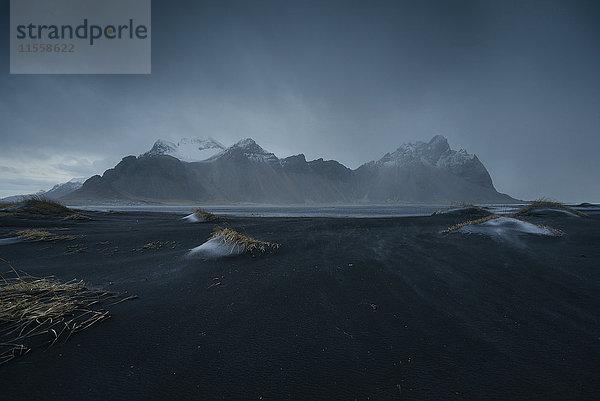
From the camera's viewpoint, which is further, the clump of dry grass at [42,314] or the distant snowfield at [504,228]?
the distant snowfield at [504,228]

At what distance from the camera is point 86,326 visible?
2.81 meters

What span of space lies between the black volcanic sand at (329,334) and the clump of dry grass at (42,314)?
0.22m

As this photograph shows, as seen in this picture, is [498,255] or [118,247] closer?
[498,255]

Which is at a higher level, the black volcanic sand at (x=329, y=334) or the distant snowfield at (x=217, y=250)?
the distant snowfield at (x=217, y=250)

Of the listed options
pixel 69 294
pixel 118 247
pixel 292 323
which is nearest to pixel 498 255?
pixel 292 323

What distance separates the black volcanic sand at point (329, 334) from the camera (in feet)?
6.48

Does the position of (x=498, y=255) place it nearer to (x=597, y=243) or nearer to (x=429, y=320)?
(x=597, y=243)

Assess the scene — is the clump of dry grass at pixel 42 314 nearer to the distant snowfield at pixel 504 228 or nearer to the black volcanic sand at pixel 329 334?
the black volcanic sand at pixel 329 334

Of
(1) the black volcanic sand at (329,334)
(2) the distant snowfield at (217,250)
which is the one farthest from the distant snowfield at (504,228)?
(2) the distant snowfield at (217,250)

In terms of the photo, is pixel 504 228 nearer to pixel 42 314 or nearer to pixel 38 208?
pixel 42 314

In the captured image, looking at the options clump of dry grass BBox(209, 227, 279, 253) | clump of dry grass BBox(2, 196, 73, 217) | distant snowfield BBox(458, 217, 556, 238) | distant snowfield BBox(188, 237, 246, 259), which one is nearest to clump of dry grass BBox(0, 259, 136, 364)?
distant snowfield BBox(188, 237, 246, 259)

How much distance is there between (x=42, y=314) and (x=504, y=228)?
12.7m

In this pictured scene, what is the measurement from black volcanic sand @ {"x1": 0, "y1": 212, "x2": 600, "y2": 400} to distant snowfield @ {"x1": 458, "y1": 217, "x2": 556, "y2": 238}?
2.94 meters

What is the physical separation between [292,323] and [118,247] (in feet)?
25.3
